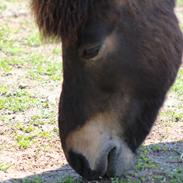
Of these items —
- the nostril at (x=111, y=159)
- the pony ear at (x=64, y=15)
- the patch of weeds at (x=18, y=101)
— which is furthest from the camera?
the patch of weeds at (x=18, y=101)

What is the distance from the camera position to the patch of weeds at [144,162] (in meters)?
3.88

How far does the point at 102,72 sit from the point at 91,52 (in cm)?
13

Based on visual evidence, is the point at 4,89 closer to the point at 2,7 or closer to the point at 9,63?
the point at 9,63

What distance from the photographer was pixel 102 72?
10.1 feet

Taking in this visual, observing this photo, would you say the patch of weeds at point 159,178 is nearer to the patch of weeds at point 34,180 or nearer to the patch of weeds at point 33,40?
the patch of weeds at point 34,180

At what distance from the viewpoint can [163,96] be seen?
3.33 metres

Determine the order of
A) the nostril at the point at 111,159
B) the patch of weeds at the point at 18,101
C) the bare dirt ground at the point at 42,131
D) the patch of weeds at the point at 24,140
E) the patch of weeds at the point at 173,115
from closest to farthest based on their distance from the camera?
1. the nostril at the point at 111,159
2. the bare dirt ground at the point at 42,131
3. the patch of weeds at the point at 24,140
4. the patch of weeds at the point at 173,115
5. the patch of weeds at the point at 18,101

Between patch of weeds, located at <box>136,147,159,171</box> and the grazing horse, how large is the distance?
2.28 feet

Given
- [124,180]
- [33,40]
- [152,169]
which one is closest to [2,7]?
[33,40]

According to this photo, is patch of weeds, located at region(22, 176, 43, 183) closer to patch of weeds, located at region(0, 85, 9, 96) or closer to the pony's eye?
the pony's eye

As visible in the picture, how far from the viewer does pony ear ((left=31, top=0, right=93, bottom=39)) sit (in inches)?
119

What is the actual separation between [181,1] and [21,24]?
2846 mm

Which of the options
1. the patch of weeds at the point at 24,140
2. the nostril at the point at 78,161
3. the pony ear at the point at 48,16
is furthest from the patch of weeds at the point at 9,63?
the nostril at the point at 78,161

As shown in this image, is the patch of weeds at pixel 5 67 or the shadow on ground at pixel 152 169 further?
the patch of weeds at pixel 5 67
